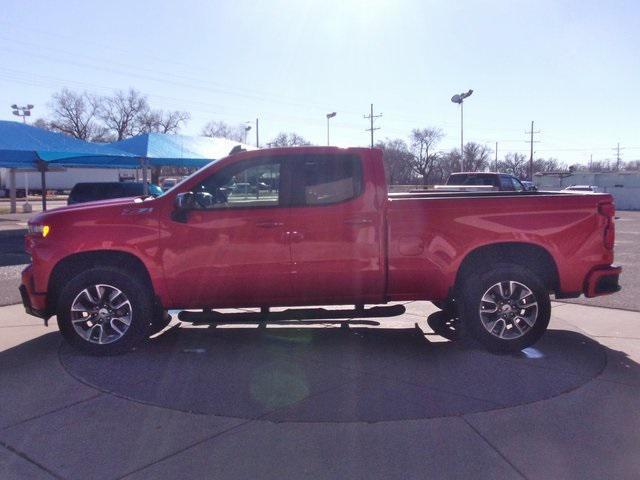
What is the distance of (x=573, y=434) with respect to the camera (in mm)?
3936

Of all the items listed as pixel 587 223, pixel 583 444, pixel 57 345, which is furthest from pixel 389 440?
pixel 57 345

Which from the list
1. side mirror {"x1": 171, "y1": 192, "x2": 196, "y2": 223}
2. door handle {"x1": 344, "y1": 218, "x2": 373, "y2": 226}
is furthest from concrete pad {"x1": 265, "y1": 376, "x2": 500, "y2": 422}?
side mirror {"x1": 171, "y1": 192, "x2": 196, "y2": 223}

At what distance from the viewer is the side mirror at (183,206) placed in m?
5.47

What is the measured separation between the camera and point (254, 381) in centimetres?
494

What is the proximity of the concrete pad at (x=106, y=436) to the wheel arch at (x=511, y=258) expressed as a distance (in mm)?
2832

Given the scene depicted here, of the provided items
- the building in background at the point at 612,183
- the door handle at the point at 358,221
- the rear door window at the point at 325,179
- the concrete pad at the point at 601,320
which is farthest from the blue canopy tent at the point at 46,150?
the building in background at the point at 612,183

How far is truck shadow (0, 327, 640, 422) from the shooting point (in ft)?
14.6

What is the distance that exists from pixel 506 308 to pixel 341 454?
271cm

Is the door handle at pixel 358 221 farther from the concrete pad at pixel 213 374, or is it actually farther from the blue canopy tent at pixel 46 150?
the blue canopy tent at pixel 46 150

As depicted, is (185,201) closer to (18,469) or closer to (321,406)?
(321,406)

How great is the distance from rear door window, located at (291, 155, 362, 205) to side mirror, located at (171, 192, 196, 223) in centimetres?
94

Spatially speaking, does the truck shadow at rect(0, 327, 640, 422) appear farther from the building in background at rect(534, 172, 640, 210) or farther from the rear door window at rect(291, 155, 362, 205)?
the building in background at rect(534, 172, 640, 210)

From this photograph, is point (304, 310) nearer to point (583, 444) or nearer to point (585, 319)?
point (583, 444)

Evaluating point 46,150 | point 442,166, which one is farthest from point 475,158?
point 46,150
